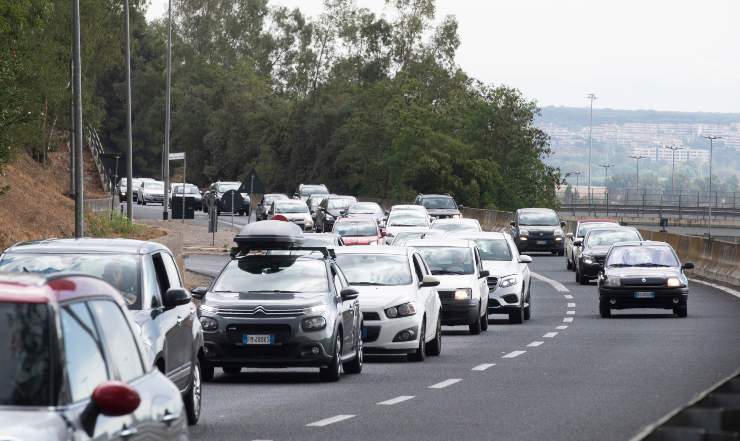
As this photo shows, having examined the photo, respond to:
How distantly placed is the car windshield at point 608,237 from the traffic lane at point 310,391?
63.5 ft

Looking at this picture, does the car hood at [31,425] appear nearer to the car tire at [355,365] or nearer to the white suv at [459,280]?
the car tire at [355,365]

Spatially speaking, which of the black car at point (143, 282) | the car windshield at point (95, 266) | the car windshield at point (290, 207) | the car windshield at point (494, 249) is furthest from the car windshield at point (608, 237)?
the car windshield at point (95, 266)

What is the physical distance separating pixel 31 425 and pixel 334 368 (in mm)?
12895

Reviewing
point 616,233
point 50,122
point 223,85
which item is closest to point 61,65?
point 50,122

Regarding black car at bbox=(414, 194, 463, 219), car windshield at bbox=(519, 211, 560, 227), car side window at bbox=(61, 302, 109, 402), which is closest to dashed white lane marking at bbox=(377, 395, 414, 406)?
car side window at bbox=(61, 302, 109, 402)

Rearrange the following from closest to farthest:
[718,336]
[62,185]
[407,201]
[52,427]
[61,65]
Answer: [52,427] < [718,336] < [61,65] < [62,185] < [407,201]

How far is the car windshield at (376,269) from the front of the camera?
23.7 metres

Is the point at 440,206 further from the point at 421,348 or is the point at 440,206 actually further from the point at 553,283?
the point at 421,348

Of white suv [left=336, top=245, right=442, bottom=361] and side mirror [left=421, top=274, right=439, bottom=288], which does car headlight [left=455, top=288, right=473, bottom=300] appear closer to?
white suv [left=336, top=245, right=442, bottom=361]

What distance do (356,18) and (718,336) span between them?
108893 millimetres

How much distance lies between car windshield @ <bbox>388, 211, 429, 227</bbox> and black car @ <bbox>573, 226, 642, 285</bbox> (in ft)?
44.0

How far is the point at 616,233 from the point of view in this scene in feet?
156

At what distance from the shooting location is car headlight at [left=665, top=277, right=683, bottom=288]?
33.2 meters

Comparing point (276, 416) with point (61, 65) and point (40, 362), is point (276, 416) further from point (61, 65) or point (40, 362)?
point (61, 65)
